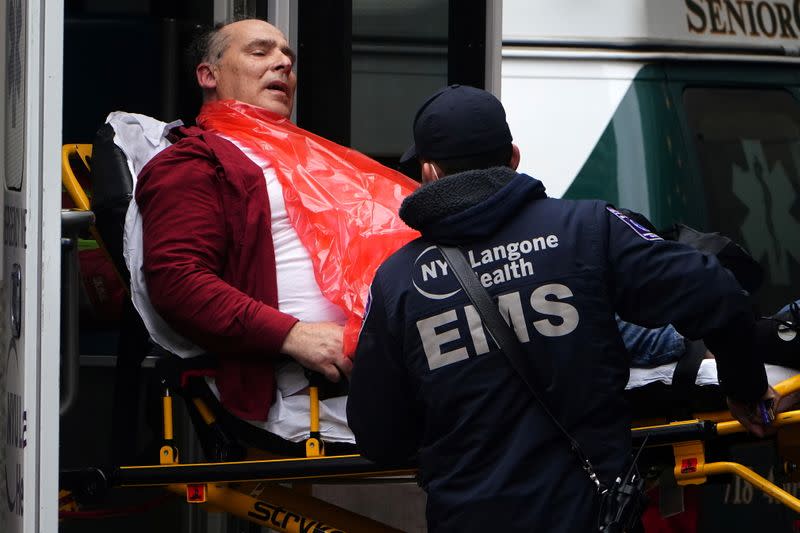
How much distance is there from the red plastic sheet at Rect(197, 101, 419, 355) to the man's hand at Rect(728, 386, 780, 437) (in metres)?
0.85

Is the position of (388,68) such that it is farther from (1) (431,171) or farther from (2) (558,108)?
(1) (431,171)

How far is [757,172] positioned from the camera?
496cm

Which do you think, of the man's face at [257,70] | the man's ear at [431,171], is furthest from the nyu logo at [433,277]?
the man's face at [257,70]

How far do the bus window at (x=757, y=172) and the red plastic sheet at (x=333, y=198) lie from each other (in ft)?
5.17

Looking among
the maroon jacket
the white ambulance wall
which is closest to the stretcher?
the maroon jacket

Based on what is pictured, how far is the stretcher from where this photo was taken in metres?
3.09

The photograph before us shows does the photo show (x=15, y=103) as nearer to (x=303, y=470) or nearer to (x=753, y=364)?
(x=303, y=470)

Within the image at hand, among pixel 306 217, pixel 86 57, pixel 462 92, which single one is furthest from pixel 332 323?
pixel 86 57

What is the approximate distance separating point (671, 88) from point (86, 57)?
2142 mm

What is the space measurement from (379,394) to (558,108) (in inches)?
97.4

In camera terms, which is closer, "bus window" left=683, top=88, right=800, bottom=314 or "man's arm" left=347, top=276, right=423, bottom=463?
"man's arm" left=347, top=276, right=423, bottom=463

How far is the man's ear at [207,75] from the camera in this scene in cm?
399

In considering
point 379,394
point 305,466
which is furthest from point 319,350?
point 379,394

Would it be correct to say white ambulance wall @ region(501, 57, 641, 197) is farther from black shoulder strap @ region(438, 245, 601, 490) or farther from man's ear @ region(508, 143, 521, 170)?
black shoulder strap @ region(438, 245, 601, 490)
